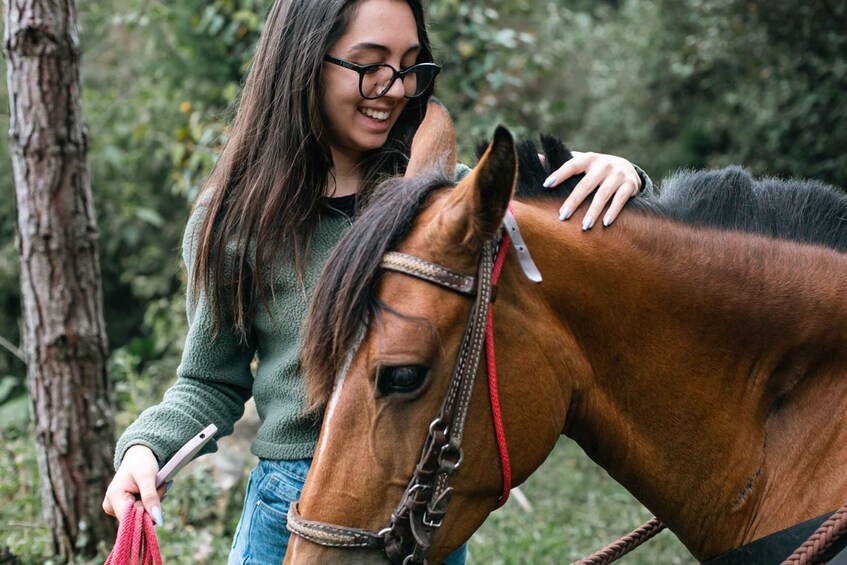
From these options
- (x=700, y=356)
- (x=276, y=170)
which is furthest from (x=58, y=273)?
(x=700, y=356)

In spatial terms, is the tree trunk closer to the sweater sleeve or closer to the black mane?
the sweater sleeve

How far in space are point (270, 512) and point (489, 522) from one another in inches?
141

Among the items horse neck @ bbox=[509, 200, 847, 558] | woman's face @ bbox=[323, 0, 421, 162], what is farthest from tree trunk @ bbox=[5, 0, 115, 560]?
horse neck @ bbox=[509, 200, 847, 558]

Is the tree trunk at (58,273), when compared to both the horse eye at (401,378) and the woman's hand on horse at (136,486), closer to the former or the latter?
the woman's hand on horse at (136,486)

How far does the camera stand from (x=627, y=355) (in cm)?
193

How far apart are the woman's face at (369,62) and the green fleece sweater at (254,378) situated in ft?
0.74

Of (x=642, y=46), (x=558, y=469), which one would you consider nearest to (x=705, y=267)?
(x=558, y=469)

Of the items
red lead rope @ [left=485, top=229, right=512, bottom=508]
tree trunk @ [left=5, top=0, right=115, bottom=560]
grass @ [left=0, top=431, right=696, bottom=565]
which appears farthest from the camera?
grass @ [left=0, top=431, right=696, bottom=565]

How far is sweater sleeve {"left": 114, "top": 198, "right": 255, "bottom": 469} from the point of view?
6.97 feet

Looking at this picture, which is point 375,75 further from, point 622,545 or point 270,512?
point 622,545

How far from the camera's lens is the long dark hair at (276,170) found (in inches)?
85.7

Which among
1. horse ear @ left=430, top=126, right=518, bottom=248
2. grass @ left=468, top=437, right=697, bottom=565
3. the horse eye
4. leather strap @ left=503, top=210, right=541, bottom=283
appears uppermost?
horse ear @ left=430, top=126, right=518, bottom=248

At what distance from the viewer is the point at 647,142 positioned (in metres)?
15.4

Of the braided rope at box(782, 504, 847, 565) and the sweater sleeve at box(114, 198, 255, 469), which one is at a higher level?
the braided rope at box(782, 504, 847, 565)
